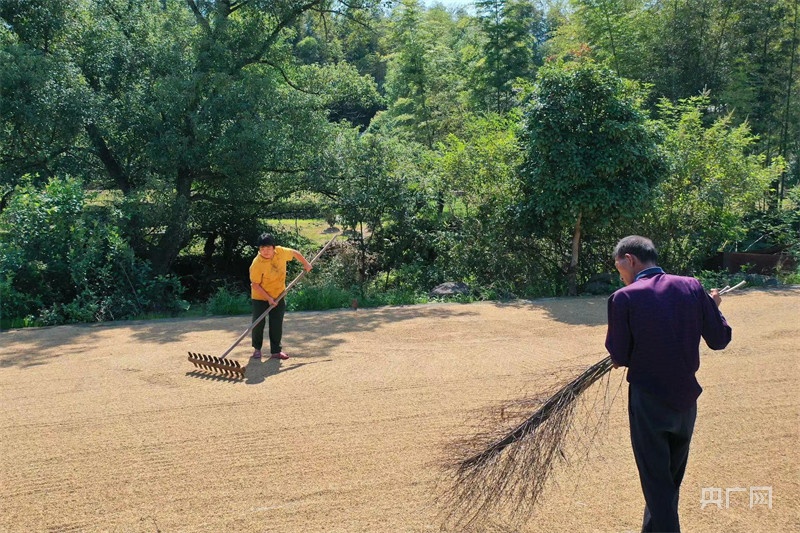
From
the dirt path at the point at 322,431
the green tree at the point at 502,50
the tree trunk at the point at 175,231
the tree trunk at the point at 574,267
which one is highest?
the green tree at the point at 502,50

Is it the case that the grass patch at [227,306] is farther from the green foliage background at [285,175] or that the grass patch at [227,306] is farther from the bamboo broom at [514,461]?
the bamboo broom at [514,461]

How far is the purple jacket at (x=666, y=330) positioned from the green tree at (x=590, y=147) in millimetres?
8463

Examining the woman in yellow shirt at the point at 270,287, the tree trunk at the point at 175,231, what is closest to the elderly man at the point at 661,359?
the woman in yellow shirt at the point at 270,287

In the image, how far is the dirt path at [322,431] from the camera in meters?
3.99

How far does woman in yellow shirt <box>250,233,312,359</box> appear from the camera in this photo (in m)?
7.39

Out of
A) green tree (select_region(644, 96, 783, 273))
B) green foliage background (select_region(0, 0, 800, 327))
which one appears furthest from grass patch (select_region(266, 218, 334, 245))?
→ green tree (select_region(644, 96, 783, 273))

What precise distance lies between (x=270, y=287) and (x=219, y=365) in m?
1.09

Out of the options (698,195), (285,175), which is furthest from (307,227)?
(698,195)

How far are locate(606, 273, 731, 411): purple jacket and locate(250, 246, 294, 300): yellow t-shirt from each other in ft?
16.0

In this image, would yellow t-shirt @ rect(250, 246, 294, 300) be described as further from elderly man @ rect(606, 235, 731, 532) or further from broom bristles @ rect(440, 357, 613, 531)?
elderly man @ rect(606, 235, 731, 532)

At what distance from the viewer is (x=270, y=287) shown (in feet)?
24.5

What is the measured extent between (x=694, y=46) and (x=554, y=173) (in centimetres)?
1226

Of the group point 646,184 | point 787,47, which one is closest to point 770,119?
point 787,47

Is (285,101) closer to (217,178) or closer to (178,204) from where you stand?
(217,178)
